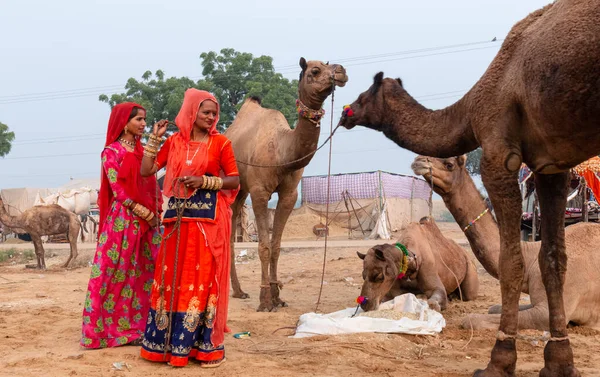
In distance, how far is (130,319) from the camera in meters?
5.67

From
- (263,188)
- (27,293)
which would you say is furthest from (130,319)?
(27,293)

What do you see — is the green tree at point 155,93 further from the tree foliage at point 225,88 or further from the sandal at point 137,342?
the sandal at point 137,342

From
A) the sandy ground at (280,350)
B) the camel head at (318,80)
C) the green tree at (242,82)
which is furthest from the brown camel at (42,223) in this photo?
the green tree at (242,82)

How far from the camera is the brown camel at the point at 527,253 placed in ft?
20.4

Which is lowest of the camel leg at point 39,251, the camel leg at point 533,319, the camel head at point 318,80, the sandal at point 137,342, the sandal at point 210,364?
the camel leg at point 39,251

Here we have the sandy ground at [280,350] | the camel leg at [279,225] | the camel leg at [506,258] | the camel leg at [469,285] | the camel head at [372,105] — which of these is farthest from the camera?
the camel leg at [469,285]

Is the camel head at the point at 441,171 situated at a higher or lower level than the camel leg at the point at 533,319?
higher

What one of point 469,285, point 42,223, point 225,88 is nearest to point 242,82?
point 225,88

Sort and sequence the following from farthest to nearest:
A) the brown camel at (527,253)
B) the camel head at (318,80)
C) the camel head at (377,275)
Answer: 1. the camel head at (318,80)
2. the camel head at (377,275)
3. the brown camel at (527,253)

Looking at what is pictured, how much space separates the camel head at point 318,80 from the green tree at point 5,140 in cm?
3418

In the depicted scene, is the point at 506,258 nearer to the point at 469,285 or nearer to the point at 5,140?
Result: the point at 469,285

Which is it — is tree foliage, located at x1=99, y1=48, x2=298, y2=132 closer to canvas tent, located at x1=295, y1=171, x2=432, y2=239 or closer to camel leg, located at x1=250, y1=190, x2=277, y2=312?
canvas tent, located at x1=295, y1=171, x2=432, y2=239

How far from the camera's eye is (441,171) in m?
7.14

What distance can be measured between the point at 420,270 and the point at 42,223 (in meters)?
10.2
